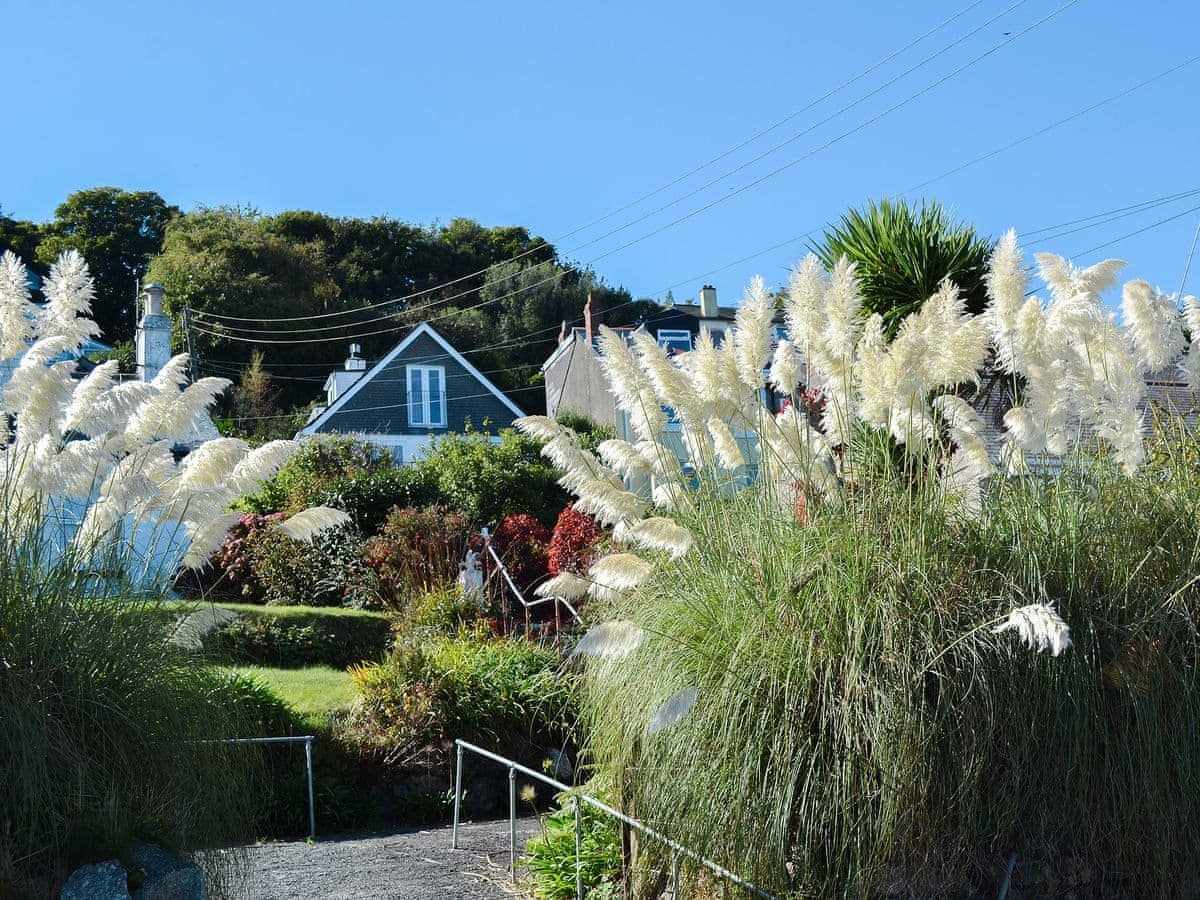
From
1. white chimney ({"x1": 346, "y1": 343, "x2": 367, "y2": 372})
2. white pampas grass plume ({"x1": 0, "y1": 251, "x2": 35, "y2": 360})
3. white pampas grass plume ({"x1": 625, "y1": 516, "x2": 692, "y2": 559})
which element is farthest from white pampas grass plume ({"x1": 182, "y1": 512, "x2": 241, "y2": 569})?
white chimney ({"x1": 346, "y1": 343, "x2": 367, "y2": 372})

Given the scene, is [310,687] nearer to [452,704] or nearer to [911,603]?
[452,704]

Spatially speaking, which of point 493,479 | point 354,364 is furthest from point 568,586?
point 354,364

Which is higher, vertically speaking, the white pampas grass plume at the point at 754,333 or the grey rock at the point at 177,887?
the white pampas grass plume at the point at 754,333

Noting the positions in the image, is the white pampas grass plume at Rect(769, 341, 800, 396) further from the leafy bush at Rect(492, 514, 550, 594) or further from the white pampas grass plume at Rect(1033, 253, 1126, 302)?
the leafy bush at Rect(492, 514, 550, 594)

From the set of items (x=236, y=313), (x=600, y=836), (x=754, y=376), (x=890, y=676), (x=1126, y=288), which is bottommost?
(x=600, y=836)

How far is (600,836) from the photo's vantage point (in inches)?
252

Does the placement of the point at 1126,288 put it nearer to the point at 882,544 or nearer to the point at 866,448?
the point at 866,448

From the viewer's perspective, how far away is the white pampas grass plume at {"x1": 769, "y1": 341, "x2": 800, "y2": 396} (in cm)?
565

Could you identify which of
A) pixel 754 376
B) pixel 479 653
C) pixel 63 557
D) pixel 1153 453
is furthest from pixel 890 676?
pixel 479 653

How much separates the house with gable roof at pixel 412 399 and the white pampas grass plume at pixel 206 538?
25849mm

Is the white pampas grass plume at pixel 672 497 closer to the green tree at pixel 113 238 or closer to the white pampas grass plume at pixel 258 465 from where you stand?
the white pampas grass plume at pixel 258 465

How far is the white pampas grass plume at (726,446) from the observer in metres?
5.62

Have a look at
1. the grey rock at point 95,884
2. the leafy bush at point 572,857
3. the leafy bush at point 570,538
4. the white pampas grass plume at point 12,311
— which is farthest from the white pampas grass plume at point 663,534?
the leafy bush at point 570,538

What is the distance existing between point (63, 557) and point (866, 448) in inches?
132
